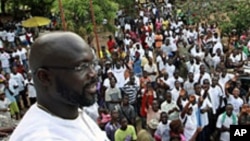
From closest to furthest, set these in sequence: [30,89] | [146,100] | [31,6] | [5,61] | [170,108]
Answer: [170,108], [146,100], [30,89], [5,61], [31,6]

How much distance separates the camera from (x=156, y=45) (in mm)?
13820

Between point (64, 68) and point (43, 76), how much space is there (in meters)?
0.07

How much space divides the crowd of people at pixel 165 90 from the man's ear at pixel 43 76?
182 centimetres

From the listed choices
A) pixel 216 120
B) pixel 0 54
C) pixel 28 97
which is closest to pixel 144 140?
pixel 216 120

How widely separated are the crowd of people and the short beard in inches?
72.5

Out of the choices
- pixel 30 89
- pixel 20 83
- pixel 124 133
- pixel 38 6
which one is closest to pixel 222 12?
pixel 38 6

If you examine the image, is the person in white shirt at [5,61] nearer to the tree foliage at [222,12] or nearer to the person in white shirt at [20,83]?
the person in white shirt at [20,83]

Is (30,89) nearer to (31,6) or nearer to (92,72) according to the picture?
(92,72)

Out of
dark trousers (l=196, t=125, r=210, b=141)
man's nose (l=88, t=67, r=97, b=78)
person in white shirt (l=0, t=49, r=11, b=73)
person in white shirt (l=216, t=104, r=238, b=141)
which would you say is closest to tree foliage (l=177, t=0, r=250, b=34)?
person in white shirt (l=0, t=49, r=11, b=73)

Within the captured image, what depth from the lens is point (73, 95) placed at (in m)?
1.29

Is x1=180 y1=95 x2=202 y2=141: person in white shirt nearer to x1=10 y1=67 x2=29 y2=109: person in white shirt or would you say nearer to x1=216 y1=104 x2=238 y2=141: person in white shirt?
x1=216 y1=104 x2=238 y2=141: person in white shirt

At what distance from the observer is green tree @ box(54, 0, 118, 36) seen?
45.8 ft

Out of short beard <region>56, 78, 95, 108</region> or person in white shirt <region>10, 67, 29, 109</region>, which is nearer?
short beard <region>56, 78, 95, 108</region>

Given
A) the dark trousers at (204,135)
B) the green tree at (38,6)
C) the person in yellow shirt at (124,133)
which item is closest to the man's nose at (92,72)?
the person in yellow shirt at (124,133)
